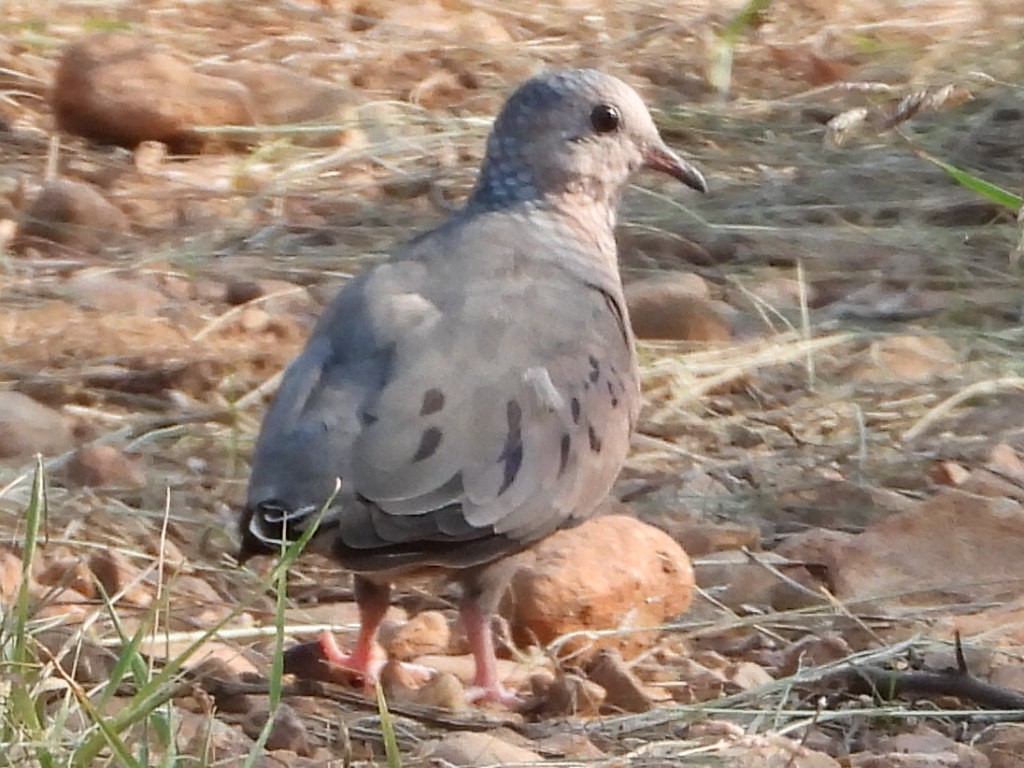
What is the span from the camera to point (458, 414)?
3059 millimetres

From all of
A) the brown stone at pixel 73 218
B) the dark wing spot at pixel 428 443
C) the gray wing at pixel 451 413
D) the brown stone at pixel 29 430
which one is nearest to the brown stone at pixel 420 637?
the gray wing at pixel 451 413

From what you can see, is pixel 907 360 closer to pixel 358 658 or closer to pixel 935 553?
pixel 935 553

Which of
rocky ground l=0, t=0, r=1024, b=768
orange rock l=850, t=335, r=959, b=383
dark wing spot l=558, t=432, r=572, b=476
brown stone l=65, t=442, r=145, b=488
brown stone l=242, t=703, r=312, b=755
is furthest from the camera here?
orange rock l=850, t=335, r=959, b=383

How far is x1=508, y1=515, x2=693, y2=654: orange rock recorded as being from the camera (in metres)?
3.34

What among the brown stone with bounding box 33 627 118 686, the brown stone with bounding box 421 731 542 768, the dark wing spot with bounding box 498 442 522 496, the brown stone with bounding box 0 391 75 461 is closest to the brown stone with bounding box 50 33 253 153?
the brown stone with bounding box 0 391 75 461

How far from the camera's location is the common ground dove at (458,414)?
2928 mm

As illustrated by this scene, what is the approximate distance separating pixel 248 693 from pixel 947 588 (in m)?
1.22

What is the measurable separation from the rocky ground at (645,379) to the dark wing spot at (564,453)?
0.21 m

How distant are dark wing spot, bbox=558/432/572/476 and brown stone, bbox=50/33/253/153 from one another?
2855 mm

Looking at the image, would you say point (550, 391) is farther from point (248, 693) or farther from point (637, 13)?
point (637, 13)

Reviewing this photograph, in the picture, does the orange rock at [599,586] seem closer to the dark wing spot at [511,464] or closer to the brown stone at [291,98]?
the dark wing spot at [511,464]

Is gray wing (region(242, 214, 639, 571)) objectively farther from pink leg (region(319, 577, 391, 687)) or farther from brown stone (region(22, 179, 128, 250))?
brown stone (region(22, 179, 128, 250))

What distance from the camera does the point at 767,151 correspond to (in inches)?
240

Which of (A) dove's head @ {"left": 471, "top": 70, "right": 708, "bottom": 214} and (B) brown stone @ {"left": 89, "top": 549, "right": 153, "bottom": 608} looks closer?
(B) brown stone @ {"left": 89, "top": 549, "right": 153, "bottom": 608}
